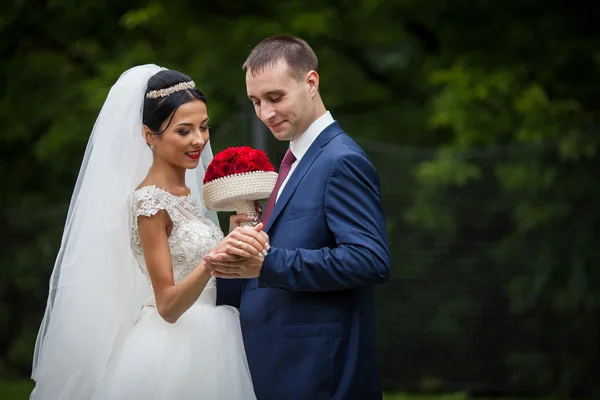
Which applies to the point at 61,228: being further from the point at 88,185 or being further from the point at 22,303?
the point at 88,185

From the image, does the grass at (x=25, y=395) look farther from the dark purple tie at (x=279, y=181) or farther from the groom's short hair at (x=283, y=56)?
the groom's short hair at (x=283, y=56)

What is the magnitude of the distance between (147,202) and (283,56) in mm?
765

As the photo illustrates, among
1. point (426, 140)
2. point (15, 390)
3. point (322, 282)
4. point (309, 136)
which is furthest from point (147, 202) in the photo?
point (426, 140)

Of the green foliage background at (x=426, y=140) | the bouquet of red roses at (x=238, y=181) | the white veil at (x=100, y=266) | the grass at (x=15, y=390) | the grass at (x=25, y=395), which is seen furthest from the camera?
the grass at (x=15, y=390)

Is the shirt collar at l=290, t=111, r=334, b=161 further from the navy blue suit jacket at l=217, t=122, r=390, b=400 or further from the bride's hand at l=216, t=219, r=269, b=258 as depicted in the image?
the bride's hand at l=216, t=219, r=269, b=258

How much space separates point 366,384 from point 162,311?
0.82m

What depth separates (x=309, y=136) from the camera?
3.54 metres

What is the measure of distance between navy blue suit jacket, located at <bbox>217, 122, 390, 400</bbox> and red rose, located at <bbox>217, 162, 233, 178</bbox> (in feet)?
0.72

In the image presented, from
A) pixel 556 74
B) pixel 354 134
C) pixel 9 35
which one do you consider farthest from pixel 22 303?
pixel 556 74

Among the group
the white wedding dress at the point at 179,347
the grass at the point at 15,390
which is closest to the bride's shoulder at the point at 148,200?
the white wedding dress at the point at 179,347

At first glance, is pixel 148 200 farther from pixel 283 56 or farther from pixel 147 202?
pixel 283 56

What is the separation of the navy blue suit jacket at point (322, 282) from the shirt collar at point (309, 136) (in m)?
0.04

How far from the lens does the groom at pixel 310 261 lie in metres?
3.26

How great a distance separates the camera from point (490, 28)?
847cm
